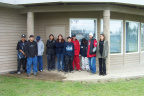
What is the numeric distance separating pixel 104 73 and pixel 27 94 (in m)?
3.34

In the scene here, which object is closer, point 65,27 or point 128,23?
point 65,27

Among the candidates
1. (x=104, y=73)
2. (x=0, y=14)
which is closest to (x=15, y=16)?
(x=0, y=14)

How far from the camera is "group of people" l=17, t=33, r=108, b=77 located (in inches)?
282

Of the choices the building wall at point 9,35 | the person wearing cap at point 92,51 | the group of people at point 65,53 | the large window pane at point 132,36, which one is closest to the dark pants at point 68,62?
the group of people at point 65,53

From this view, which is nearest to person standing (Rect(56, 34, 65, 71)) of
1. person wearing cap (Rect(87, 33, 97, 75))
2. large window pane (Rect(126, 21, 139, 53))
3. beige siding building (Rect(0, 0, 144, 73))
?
beige siding building (Rect(0, 0, 144, 73))

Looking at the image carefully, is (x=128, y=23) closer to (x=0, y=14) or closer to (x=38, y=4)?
(x=38, y=4)

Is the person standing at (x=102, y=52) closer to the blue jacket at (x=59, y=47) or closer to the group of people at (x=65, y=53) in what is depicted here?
the group of people at (x=65, y=53)

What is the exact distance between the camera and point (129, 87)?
5852mm

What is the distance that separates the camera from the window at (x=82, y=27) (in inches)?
339

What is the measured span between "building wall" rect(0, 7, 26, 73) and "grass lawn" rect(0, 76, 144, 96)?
1.57 m

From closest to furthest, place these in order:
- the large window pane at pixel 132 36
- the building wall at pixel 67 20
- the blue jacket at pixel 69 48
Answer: the blue jacket at pixel 69 48
the building wall at pixel 67 20
the large window pane at pixel 132 36

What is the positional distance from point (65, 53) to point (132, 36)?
450 cm

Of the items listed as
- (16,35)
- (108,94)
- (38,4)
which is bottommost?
(108,94)

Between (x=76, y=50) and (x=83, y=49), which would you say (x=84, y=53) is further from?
(x=76, y=50)
